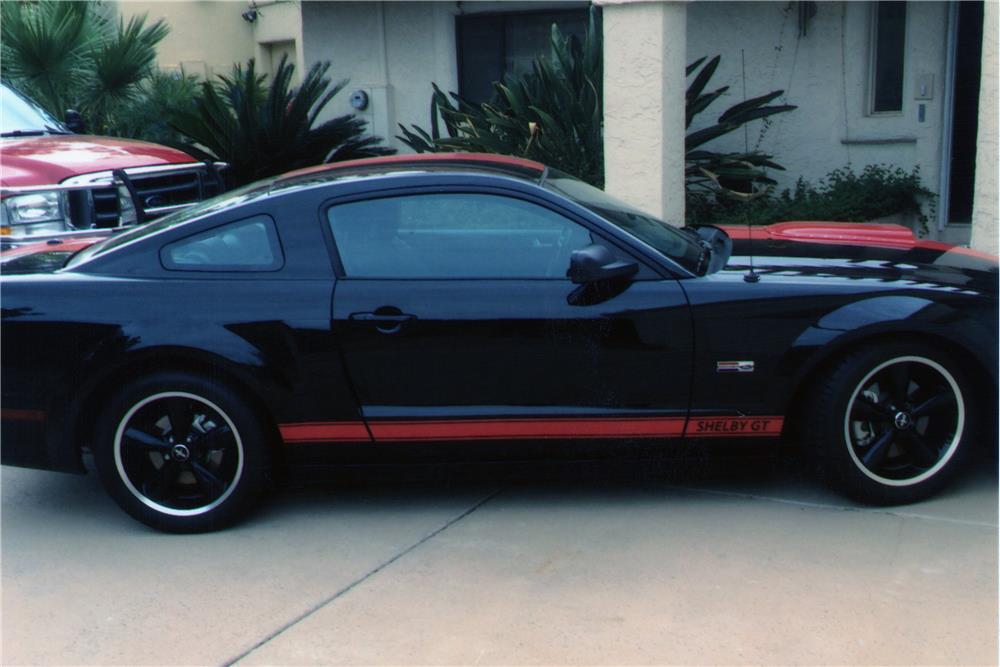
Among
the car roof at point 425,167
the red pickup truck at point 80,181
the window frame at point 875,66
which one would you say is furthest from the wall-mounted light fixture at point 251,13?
the car roof at point 425,167

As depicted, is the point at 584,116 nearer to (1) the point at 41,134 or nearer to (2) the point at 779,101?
(2) the point at 779,101

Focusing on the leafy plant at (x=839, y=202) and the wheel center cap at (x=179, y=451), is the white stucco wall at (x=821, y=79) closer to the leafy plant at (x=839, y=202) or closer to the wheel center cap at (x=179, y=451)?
the leafy plant at (x=839, y=202)

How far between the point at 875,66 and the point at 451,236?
6799 millimetres

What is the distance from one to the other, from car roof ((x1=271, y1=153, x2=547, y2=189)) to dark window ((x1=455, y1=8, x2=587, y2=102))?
665 cm

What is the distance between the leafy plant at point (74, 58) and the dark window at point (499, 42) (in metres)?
3.62

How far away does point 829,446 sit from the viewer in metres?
4.73

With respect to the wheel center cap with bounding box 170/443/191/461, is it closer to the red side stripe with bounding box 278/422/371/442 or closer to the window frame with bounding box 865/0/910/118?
the red side stripe with bounding box 278/422/371/442

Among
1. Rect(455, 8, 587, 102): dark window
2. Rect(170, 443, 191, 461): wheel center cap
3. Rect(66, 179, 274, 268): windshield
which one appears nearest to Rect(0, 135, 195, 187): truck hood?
Rect(66, 179, 274, 268): windshield

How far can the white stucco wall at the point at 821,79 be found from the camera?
10.2m

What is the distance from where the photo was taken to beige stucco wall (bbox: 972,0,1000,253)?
7.32 m

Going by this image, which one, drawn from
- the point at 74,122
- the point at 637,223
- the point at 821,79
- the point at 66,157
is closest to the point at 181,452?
the point at 637,223

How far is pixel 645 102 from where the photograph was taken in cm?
841

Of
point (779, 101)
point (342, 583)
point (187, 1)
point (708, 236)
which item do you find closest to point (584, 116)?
point (779, 101)

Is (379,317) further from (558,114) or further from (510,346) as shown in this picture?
(558,114)
